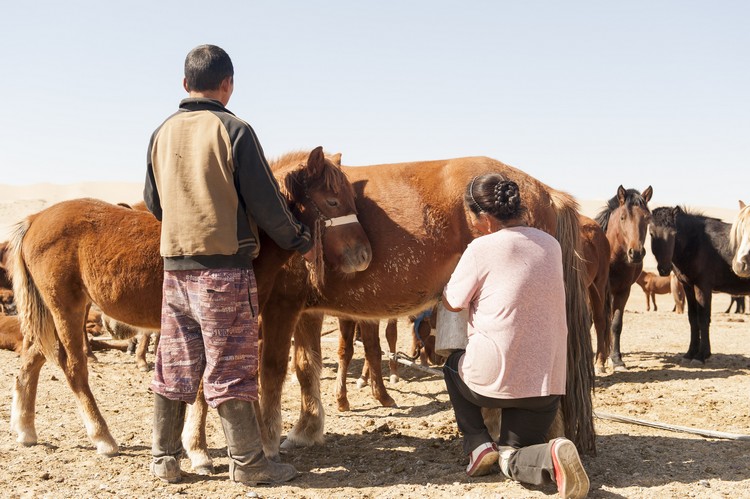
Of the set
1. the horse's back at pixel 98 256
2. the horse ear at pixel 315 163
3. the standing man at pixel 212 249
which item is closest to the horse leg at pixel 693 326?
the horse ear at pixel 315 163

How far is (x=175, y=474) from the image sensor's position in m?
4.19

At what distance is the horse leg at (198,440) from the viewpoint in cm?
445

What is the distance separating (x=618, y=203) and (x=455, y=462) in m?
7.65

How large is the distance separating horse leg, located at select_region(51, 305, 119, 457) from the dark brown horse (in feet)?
25.4

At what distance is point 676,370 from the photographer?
9.67 m

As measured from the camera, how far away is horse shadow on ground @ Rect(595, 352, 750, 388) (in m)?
8.90

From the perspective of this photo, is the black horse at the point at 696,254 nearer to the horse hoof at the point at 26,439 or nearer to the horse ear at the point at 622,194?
the horse ear at the point at 622,194

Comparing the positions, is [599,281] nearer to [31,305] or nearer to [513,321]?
[513,321]

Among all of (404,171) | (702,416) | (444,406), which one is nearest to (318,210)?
(404,171)

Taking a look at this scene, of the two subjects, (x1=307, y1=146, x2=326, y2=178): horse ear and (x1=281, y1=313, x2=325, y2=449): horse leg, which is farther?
(x1=281, y1=313, x2=325, y2=449): horse leg

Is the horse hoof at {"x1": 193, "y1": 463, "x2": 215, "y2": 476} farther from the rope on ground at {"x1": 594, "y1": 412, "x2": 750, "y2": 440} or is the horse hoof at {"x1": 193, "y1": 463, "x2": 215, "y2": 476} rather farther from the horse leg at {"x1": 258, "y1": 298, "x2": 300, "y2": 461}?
the rope on ground at {"x1": 594, "y1": 412, "x2": 750, "y2": 440}

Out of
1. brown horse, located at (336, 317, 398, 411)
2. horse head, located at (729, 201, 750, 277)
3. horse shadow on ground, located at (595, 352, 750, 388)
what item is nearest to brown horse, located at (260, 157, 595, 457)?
brown horse, located at (336, 317, 398, 411)

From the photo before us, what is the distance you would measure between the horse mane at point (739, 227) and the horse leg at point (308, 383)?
7877 millimetres

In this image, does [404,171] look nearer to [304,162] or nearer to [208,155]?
[304,162]
